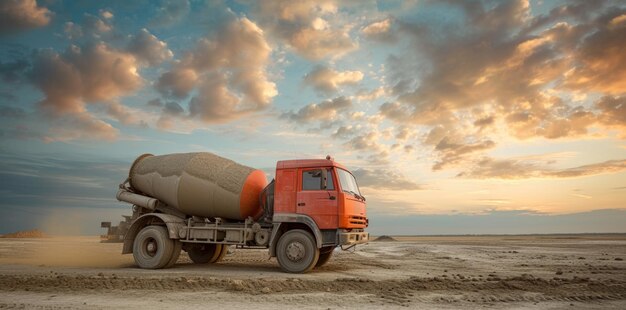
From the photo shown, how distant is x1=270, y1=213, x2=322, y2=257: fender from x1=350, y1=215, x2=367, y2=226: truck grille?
3.55 feet

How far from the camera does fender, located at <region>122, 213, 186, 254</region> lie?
13.4 meters

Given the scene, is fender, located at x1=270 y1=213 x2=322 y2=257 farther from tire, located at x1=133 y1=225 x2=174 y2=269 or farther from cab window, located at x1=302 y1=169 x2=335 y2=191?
tire, located at x1=133 y1=225 x2=174 y2=269

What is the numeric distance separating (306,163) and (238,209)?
Result: 2.75 metres

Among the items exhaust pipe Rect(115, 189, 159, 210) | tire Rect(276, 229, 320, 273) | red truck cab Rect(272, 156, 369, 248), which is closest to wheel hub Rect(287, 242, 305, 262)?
tire Rect(276, 229, 320, 273)

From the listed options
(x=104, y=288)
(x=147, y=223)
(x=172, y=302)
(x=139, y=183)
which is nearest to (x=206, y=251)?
(x=147, y=223)

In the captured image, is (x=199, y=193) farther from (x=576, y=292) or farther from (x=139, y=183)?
(x=576, y=292)

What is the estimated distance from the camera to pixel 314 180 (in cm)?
1212

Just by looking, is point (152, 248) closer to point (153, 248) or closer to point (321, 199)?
point (153, 248)

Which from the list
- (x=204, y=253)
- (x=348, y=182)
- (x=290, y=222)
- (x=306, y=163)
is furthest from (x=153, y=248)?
(x=348, y=182)

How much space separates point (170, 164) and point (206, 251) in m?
3.60

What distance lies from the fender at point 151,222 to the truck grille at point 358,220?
221 inches

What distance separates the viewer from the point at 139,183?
14.6 meters

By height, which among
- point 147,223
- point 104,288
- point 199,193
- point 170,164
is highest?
point 170,164

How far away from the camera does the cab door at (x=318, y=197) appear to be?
1176cm
